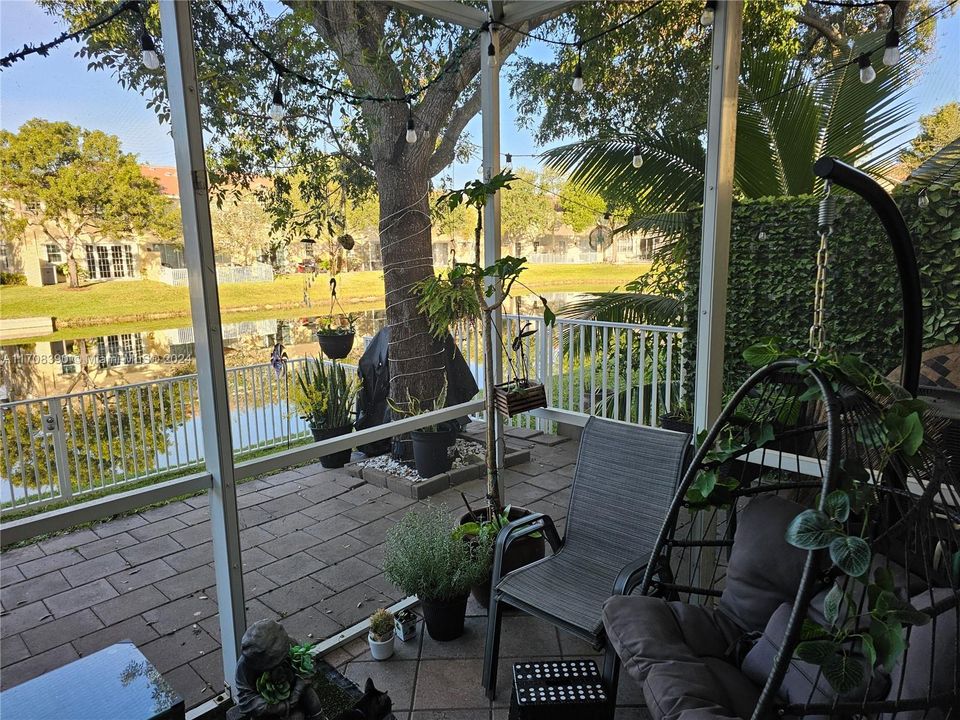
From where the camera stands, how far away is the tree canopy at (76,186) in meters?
2.20

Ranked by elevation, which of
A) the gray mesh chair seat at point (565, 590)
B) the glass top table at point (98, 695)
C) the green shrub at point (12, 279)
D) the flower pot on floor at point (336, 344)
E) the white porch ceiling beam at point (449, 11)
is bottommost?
the gray mesh chair seat at point (565, 590)

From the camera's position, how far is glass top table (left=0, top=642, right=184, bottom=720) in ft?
5.52

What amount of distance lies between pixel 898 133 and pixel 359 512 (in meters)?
4.18

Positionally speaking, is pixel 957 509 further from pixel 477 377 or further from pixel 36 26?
pixel 477 377

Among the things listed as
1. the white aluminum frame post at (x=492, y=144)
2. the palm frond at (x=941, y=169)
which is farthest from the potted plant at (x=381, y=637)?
the palm frond at (x=941, y=169)

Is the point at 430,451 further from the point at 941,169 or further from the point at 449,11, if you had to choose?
the point at 941,169

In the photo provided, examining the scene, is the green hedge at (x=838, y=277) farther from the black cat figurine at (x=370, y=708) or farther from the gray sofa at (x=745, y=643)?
the black cat figurine at (x=370, y=708)

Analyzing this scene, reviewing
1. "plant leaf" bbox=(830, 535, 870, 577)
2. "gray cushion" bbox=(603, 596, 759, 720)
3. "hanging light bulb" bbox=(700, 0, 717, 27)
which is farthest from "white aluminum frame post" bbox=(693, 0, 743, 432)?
"plant leaf" bbox=(830, 535, 870, 577)

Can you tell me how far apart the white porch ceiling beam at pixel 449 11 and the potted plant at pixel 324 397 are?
6.46 ft

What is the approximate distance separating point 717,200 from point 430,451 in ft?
9.19

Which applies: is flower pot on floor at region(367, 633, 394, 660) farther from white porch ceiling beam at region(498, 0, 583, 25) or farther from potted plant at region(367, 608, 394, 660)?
white porch ceiling beam at region(498, 0, 583, 25)

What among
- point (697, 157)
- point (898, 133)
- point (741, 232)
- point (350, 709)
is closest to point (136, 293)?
point (350, 709)

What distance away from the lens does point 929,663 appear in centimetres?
134

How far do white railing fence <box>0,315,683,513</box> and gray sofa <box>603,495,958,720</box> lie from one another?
1.50 m
